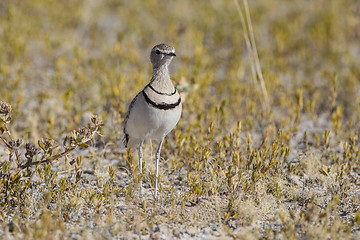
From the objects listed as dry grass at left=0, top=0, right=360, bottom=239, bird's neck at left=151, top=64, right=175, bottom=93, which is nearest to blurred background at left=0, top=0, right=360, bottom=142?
dry grass at left=0, top=0, right=360, bottom=239

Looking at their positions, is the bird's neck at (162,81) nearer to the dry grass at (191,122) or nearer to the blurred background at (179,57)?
the dry grass at (191,122)

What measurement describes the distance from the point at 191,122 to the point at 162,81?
5.29ft

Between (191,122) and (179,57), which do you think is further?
(179,57)

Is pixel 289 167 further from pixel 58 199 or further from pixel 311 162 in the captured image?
pixel 58 199

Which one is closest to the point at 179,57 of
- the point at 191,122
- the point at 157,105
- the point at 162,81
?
the point at 191,122

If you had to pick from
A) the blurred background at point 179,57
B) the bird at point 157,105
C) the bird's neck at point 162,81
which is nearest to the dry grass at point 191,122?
the blurred background at point 179,57

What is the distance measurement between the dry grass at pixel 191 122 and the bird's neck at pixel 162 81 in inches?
20.8

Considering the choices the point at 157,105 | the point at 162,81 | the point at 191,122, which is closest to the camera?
the point at 157,105

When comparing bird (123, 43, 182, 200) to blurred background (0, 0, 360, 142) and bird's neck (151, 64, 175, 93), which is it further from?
blurred background (0, 0, 360, 142)

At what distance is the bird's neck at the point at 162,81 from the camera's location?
3.63 metres

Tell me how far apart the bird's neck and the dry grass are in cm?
53

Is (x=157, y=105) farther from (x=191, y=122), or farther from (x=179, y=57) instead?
(x=179, y=57)

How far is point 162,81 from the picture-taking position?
3.67 metres

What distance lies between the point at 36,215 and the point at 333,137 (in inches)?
144
